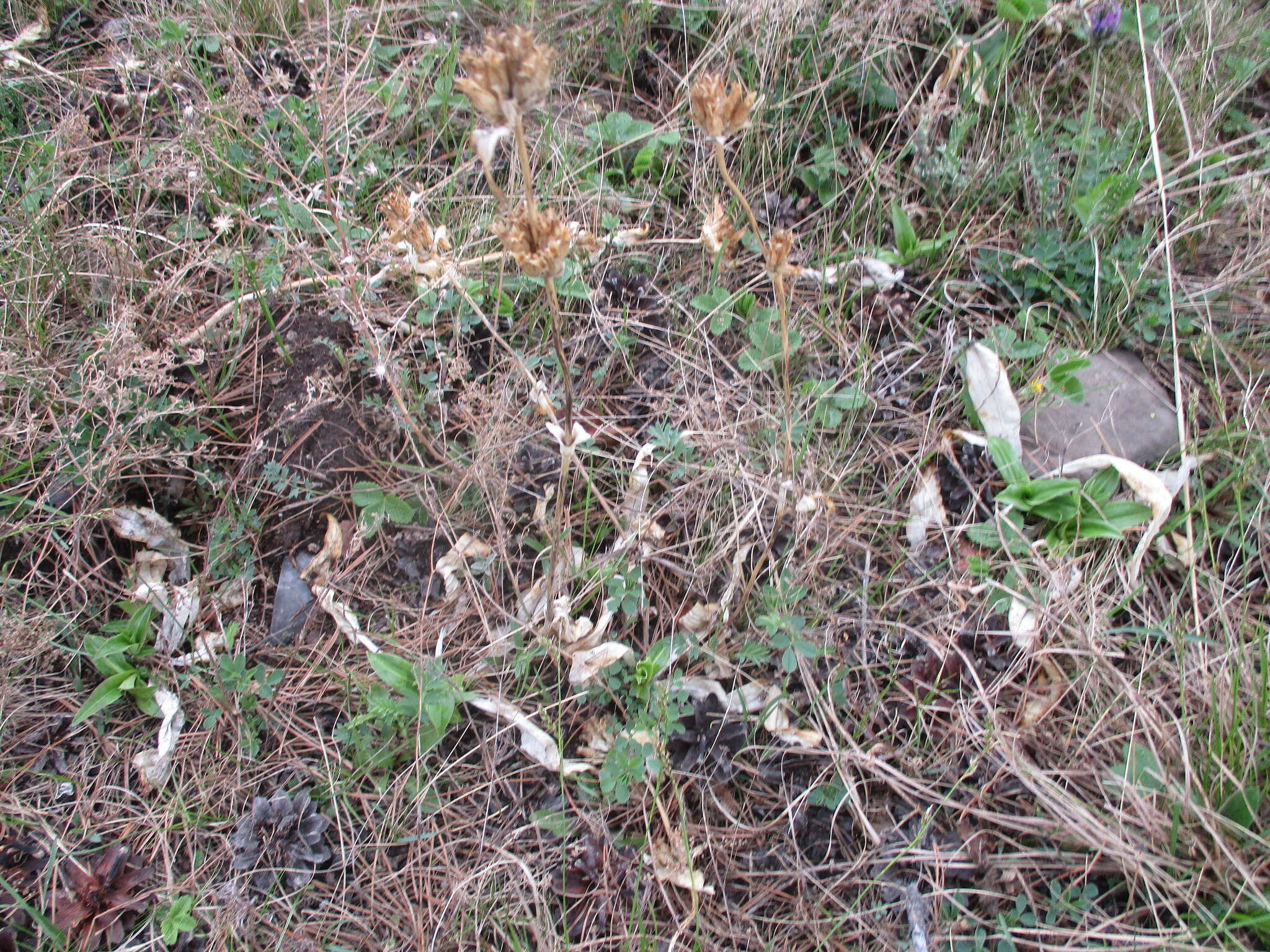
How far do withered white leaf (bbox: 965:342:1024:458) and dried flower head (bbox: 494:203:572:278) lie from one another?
1097 millimetres

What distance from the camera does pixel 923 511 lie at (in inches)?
70.4

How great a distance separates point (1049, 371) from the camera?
1.82 meters

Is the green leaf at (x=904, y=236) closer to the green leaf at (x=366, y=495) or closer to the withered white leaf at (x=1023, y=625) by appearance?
the withered white leaf at (x=1023, y=625)

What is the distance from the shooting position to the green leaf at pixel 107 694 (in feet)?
5.28

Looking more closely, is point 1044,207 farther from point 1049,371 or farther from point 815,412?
point 815,412

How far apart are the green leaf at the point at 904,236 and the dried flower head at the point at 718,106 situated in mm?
960

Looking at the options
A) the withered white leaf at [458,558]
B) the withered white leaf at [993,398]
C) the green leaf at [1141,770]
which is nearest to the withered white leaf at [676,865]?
the withered white leaf at [458,558]

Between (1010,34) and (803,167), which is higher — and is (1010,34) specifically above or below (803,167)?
above

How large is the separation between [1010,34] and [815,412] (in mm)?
1273

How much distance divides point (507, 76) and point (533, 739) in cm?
115

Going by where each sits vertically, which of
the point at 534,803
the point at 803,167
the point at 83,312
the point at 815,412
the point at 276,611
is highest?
the point at 803,167

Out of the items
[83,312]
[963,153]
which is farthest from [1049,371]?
[83,312]

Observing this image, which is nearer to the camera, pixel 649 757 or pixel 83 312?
pixel 649 757

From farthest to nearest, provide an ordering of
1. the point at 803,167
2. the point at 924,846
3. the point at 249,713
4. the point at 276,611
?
1. the point at 803,167
2. the point at 276,611
3. the point at 249,713
4. the point at 924,846
